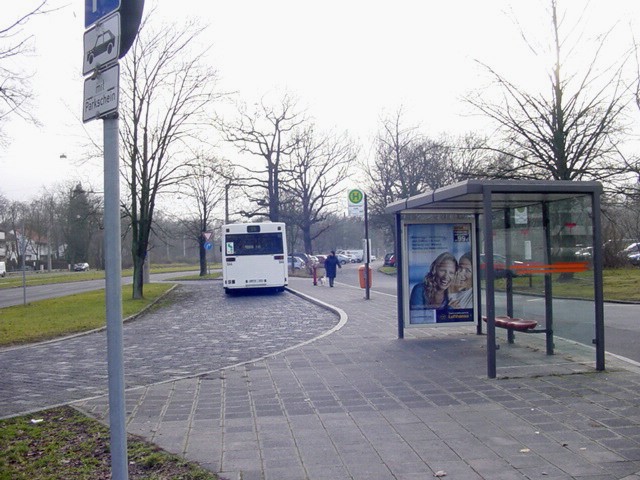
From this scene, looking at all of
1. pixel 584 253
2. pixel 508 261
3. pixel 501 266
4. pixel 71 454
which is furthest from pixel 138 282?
pixel 71 454

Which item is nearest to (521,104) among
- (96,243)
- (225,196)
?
(225,196)

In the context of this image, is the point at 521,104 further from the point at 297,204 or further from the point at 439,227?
the point at 297,204

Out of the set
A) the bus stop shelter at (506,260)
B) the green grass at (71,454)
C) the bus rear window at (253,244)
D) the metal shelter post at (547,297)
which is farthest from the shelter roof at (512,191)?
the bus rear window at (253,244)

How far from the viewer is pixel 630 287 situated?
2583 centimetres

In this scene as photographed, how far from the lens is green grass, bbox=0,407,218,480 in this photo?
5.54m

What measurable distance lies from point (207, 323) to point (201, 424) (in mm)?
10981

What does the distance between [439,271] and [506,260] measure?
6.03ft

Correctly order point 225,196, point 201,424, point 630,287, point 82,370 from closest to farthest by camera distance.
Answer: point 201,424
point 82,370
point 630,287
point 225,196

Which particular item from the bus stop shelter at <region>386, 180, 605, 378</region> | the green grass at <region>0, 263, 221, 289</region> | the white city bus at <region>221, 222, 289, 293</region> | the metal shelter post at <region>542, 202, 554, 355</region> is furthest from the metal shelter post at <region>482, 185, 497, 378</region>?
the green grass at <region>0, 263, 221, 289</region>

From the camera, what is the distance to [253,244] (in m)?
29.1

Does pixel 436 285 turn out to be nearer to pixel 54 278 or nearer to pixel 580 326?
pixel 580 326

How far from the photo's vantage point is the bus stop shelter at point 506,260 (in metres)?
9.03

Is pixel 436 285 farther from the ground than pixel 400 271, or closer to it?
closer to it

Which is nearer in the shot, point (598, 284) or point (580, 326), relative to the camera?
point (598, 284)
